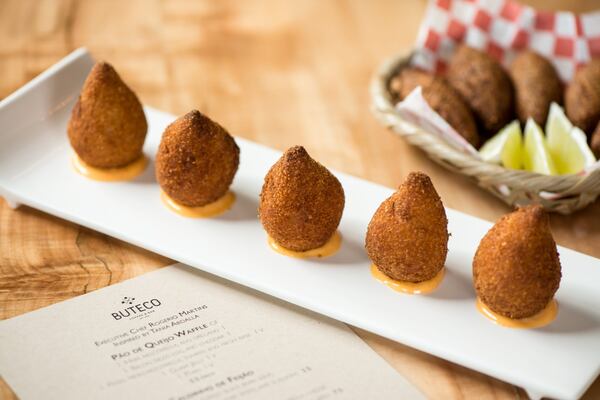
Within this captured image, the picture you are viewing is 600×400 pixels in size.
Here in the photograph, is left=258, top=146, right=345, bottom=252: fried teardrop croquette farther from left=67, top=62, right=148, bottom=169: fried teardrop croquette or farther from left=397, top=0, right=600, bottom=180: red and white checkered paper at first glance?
left=397, top=0, right=600, bottom=180: red and white checkered paper

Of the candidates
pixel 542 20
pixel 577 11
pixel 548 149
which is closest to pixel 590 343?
pixel 548 149

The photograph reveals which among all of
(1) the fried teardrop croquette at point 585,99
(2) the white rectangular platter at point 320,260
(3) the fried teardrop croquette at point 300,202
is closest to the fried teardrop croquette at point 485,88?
(1) the fried teardrop croquette at point 585,99

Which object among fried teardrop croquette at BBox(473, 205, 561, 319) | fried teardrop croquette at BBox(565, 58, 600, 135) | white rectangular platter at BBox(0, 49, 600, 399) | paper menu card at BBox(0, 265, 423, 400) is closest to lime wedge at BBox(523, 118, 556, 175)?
fried teardrop croquette at BBox(565, 58, 600, 135)

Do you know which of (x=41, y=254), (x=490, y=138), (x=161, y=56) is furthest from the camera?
(x=161, y=56)

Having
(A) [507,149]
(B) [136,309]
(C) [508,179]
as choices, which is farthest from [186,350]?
(A) [507,149]

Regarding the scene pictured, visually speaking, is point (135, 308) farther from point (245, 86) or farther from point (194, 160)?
point (245, 86)

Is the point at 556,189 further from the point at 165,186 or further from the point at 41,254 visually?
the point at 41,254
